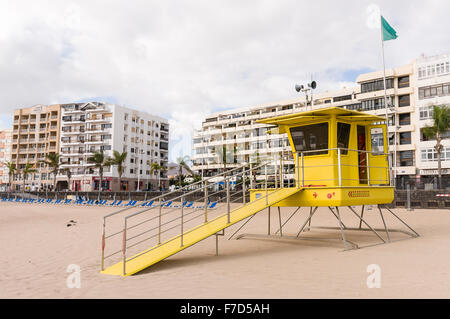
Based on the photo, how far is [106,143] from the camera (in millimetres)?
90938

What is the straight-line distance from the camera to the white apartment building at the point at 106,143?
90.2 m

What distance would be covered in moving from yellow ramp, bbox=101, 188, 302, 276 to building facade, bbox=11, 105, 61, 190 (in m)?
95.6

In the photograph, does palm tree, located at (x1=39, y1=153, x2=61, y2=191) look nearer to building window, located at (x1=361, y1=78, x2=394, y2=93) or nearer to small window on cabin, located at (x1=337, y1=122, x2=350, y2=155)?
building window, located at (x1=361, y1=78, x2=394, y2=93)

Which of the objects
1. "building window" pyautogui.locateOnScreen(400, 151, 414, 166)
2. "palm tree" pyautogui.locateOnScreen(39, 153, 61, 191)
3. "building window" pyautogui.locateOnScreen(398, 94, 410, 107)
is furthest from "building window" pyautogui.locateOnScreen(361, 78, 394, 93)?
"palm tree" pyautogui.locateOnScreen(39, 153, 61, 191)

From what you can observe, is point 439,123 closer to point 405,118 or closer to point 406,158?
point 406,158

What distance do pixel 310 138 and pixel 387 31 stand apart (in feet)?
93.1

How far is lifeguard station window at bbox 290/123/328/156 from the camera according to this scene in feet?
39.4

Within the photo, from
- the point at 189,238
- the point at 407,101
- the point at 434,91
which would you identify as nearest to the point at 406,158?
the point at 407,101

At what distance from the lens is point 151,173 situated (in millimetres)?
96500

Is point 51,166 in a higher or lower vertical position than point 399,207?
higher

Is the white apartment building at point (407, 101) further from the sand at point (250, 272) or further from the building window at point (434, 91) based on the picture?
the sand at point (250, 272)
